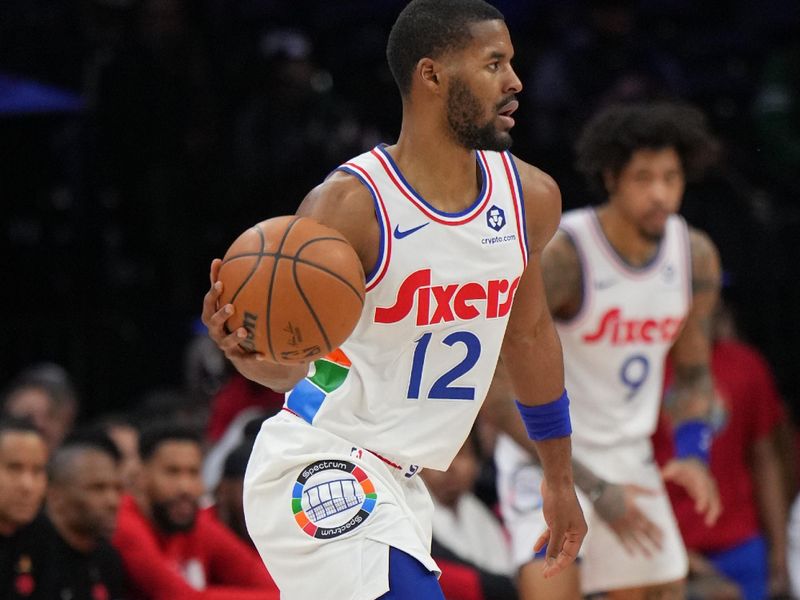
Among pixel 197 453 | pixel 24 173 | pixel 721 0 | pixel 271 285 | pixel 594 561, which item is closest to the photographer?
pixel 271 285

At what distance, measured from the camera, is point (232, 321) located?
3.74 meters

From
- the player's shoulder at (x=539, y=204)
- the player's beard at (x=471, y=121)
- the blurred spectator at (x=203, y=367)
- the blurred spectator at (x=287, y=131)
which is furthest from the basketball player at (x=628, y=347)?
the blurred spectator at (x=203, y=367)

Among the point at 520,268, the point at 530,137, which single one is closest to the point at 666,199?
the point at 520,268

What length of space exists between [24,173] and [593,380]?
5307mm

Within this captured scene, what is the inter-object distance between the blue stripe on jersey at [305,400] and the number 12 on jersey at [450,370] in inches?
10.2

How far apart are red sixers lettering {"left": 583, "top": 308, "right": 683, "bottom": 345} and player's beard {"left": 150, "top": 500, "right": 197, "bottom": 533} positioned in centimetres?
227

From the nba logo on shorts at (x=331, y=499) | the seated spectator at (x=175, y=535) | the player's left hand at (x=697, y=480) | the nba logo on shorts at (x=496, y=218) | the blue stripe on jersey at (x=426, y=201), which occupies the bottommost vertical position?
the seated spectator at (x=175, y=535)

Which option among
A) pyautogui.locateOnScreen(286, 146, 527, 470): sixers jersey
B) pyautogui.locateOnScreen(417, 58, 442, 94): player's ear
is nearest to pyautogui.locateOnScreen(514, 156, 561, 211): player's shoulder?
pyautogui.locateOnScreen(286, 146, 527, 470): sixers jersey

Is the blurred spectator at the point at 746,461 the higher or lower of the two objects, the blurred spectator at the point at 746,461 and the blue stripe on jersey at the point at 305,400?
the lower

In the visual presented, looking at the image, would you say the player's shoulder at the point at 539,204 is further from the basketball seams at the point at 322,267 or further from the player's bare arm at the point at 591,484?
the player's bare arm at the point at 591,484

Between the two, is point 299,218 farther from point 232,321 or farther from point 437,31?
point 437,31

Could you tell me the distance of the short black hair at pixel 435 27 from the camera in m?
4.05

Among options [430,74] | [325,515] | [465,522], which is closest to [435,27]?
[430,74]

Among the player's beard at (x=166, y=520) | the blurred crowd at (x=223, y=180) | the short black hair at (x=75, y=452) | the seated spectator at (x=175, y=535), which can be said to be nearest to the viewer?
the short black hair at (x=75, y=452)
